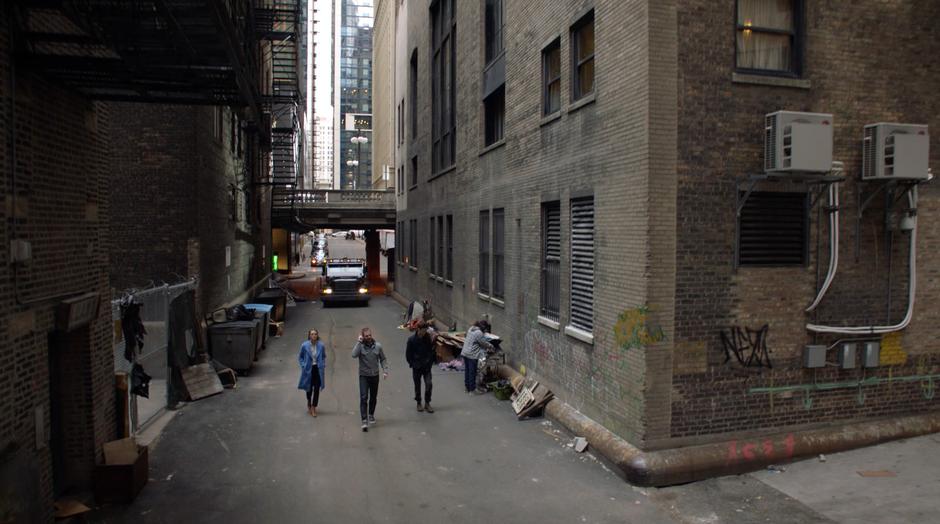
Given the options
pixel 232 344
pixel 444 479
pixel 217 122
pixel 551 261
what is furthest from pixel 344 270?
pixel 444 479

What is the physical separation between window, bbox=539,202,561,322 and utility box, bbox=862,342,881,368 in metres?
4.84

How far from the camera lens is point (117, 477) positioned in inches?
334

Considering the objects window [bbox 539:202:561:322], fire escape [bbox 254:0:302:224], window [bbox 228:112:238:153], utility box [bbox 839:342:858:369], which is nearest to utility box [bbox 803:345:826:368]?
utility box [bbox 839:342:858:369]

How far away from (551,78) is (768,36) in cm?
449

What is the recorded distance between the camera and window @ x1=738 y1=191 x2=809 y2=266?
377 inches

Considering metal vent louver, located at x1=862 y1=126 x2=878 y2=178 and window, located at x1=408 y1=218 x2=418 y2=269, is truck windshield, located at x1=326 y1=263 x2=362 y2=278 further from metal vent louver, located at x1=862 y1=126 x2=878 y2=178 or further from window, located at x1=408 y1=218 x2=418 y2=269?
metal vent louver, located at x1=862 y1=126 x2=878 y2=178

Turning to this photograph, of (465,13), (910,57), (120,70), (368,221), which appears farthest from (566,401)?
(368,221)

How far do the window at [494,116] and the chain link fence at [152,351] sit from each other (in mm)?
8467

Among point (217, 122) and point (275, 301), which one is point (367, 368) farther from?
point (275, 301)

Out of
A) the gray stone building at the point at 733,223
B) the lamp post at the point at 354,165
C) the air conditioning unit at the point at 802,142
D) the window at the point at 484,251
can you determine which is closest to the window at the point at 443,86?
the window at the point at 484,251

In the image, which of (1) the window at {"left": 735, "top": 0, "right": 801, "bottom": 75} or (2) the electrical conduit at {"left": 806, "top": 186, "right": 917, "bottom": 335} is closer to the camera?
(1) the window at {"left": 735, "top": 0, "right": 801, "bottom": 75}

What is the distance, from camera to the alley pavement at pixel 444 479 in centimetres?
815

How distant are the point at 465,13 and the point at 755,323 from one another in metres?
14.7

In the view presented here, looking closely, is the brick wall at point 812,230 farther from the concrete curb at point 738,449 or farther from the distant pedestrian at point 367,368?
the distant pedestrian at point 367,368
